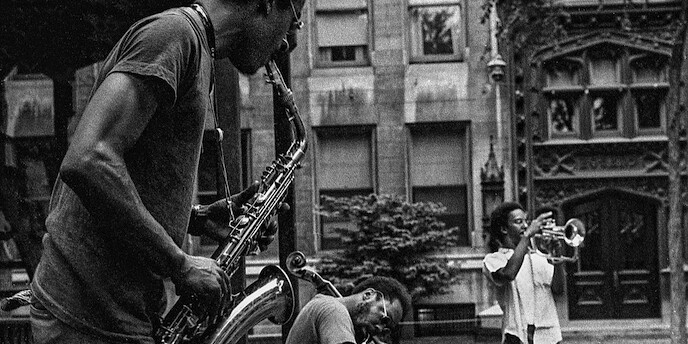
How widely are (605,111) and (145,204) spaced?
2220 centimetres

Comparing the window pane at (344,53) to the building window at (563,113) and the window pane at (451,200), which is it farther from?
the building window at (563,113)

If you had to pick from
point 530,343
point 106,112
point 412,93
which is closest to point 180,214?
point 106,112

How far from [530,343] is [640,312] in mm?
16400

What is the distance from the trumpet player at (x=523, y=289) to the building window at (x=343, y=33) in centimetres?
1616

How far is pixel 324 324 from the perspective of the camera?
19.0 ft

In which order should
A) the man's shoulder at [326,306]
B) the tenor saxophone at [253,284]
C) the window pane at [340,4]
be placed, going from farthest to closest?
the window pane at [340,4]
the man's shoulder at [326,306]
the tenor saxophone at [253,284]

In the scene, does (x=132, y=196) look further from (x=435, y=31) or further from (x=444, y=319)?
(x=435, y=31)

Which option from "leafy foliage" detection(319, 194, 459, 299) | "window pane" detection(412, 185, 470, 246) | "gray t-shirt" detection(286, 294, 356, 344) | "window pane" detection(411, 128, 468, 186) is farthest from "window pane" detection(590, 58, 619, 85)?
"gray t-shirt" detection(286, 294, 356, 344)

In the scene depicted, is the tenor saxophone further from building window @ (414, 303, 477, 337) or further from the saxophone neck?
building window @ (414, 303, 477, 337)

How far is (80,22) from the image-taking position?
6.44 m

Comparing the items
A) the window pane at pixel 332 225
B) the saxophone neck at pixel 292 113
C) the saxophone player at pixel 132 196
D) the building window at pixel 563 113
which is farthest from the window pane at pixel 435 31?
the saxophone player at pixel 132 196

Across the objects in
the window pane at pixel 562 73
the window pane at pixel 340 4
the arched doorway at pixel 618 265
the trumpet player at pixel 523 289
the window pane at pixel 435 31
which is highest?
the window pane at pixel 340 4

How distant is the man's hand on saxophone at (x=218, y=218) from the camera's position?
12.6 feet

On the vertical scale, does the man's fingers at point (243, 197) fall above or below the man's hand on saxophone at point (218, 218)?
above
